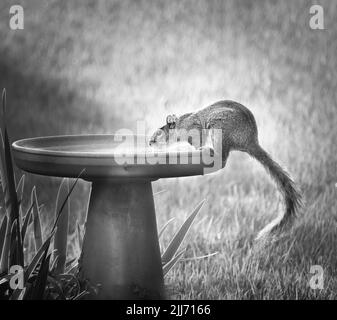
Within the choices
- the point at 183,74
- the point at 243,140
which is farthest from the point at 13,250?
the point at 183,74

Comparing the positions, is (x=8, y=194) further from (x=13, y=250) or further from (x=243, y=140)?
(x=243, y=140)

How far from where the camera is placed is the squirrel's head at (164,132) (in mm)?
2230

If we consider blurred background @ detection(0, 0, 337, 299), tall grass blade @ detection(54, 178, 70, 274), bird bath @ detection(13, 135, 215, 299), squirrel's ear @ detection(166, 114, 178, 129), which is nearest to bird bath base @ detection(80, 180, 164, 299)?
bird bath @ detection(13, 135, 215, 299)

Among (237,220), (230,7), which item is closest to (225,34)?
(230,7)

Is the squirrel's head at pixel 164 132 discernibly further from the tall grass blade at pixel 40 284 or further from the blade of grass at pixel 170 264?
the tall grass blade at pixel 40 284

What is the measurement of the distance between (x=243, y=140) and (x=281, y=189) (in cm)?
22

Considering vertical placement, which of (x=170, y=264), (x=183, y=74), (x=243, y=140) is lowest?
(x=170, y=264)

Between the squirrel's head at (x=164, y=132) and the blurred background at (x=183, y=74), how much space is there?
86cm

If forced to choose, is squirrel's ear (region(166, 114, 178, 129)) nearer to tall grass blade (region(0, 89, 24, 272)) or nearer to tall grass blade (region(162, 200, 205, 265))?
tall grass blade (region(162, 200, 205, 265))

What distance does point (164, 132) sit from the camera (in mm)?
2295

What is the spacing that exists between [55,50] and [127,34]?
1.51 ft

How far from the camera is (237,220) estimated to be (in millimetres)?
2889

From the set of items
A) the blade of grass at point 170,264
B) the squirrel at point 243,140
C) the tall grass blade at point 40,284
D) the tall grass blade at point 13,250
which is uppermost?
the squirrel at point 243,140

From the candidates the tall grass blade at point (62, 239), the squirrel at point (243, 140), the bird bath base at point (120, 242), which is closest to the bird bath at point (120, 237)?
the bird bath base at point (120, 242)
